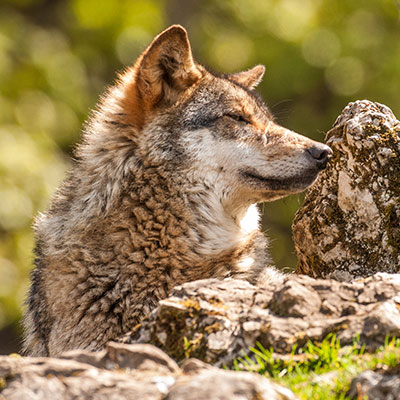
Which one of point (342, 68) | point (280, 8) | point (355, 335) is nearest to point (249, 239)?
point (355, 335)

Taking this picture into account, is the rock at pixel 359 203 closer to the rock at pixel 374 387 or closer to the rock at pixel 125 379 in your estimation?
the rock at pixel 374 387

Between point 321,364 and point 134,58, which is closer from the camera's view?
point 321,364

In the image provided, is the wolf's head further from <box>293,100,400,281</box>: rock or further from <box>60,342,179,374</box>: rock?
<box>60,342,179,374</box>: rock

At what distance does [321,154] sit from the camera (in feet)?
18.5

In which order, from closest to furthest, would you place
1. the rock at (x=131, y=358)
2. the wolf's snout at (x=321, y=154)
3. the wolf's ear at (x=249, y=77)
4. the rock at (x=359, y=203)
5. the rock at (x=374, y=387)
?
the rock at (x=374, y=387) → the rock at (x=131, y=358) → the rock at (x=359, y=203) → the wolf's snout at (x=321, y=154) → the wolf's ear at (x=249, y=77)

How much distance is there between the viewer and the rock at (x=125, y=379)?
331cm

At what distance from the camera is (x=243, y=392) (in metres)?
3.28

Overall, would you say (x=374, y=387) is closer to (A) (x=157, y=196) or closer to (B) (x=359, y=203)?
(B) (x=359, y=203)

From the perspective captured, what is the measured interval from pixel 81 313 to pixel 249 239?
4.47ft

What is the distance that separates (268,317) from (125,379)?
92cm

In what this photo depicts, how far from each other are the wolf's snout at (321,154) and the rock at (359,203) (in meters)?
0.16

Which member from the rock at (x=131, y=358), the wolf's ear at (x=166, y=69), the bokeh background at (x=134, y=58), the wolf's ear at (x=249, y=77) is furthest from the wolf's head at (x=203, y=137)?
the bokeh background at (x=134, y=58)

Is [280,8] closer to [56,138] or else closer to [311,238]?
[56,138]

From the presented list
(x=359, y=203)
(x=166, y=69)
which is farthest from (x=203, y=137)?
(x=359, y=203)
